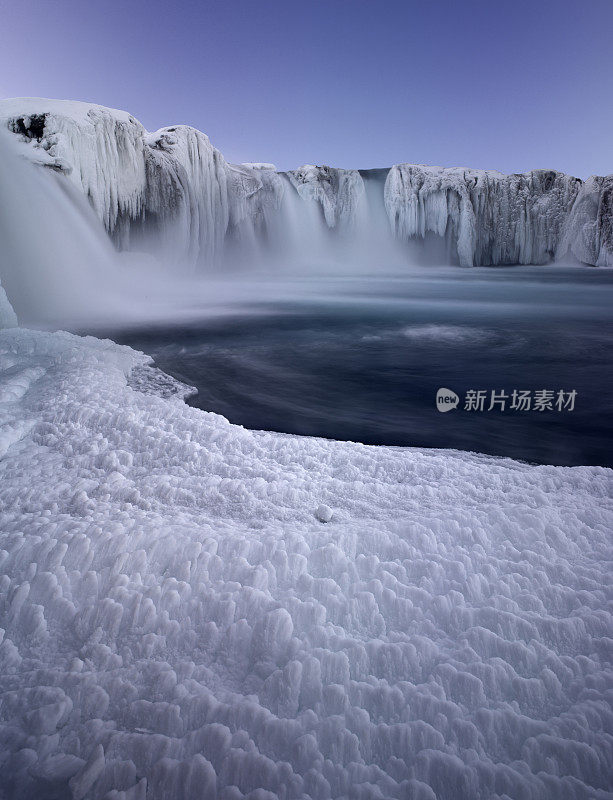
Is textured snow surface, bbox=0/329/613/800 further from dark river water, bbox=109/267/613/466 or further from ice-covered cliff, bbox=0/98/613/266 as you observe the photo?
ice-covered cliff, bbox=0/98/613/266

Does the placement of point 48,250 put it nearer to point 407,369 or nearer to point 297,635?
point 407,369

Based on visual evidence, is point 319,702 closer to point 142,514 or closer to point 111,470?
point 142,514

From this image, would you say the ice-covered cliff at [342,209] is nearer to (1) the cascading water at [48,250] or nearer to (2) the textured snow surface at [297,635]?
(1) the cascading water at [48,250]

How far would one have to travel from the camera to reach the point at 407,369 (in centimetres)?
217

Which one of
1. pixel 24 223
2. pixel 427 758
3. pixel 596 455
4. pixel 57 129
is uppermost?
pixel 57 129

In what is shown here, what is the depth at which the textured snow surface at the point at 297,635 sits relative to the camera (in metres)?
0.38

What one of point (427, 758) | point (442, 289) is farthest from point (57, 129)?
point (427, 758)

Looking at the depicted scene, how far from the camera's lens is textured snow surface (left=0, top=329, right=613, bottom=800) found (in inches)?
14.8

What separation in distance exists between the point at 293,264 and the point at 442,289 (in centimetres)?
315

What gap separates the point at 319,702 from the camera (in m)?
0.42

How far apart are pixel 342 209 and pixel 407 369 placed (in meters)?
7.33

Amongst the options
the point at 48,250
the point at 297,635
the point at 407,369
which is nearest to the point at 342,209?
the point at 48,250

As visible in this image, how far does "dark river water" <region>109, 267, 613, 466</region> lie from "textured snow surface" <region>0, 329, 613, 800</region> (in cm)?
64

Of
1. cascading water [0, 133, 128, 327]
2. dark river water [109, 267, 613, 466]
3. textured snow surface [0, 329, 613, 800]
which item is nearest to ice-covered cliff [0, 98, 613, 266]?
cascading water [0, 133, 128, 327]
